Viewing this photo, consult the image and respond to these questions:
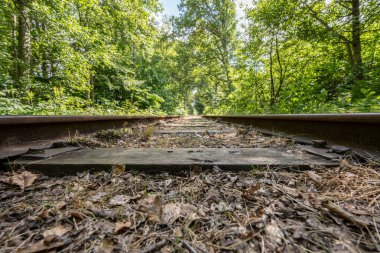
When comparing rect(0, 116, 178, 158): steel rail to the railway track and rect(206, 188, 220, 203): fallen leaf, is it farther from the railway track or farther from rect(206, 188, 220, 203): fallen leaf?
rect(206, 188, 220, 203): fallen leaf

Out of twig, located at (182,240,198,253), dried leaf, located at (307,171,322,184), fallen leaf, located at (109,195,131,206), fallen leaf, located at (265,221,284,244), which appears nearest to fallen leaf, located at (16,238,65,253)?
fallen leaf, located at (109,195,131,206)

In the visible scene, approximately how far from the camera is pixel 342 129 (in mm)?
1727

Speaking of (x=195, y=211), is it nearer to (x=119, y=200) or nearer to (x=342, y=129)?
(x=119, y=200)

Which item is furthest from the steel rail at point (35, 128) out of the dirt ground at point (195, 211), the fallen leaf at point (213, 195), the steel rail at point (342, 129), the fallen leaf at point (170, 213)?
the steel rail at point (342, 129)

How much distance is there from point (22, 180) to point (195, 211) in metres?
1.06

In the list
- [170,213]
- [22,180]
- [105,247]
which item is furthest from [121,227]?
[22,180]

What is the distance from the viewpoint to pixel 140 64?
652 inches

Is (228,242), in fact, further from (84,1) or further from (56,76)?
(84,1)

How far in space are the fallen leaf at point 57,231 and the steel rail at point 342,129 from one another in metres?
1.95

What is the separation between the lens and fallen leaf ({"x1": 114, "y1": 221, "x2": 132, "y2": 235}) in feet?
2.42

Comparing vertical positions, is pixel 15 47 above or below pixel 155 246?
above

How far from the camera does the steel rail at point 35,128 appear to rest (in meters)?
1.60

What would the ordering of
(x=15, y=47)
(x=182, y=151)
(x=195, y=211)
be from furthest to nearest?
(x=15, y=47)
(x=182, y=151)
(x=195, y=211)

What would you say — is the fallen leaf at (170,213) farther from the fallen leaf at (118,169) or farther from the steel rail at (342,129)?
the steel rail at (342,129)
